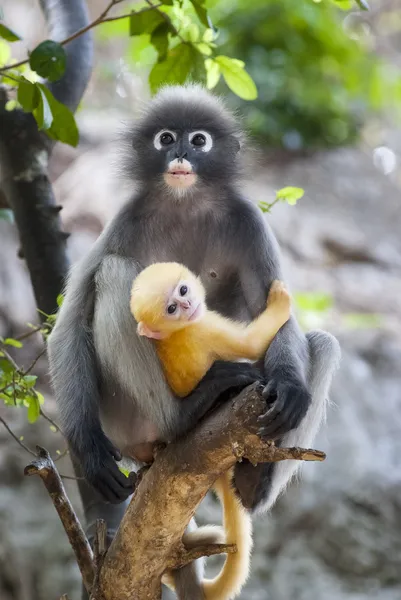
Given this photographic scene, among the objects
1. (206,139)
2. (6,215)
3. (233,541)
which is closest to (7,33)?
(206,139)

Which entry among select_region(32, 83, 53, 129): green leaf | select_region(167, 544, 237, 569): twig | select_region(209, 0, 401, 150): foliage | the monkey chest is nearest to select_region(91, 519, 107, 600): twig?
select_region(167, 544, 237, 569): twig

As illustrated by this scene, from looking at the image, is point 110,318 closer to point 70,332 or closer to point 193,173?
point 70,332

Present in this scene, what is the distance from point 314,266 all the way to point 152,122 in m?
5.36

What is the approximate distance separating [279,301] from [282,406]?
18.2 inches

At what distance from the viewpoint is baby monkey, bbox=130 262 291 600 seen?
2.51 meters

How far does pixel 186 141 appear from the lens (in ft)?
10.0

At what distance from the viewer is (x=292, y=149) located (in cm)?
975

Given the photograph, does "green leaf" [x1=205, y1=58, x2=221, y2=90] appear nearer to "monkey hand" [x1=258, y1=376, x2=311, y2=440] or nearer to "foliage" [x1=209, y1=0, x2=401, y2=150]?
"monkey hand" [x1=258, y1=376, x2=311, y2=440]

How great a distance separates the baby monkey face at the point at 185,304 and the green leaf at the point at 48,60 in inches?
32.5

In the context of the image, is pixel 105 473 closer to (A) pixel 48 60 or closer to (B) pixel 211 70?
(A) pixel 48 60

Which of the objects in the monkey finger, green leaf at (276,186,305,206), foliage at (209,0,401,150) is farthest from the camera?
foliage at (209,0,401,150)

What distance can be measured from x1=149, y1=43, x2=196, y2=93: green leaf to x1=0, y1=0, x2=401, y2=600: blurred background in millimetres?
226

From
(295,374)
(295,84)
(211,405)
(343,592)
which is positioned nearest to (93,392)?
(211,405)

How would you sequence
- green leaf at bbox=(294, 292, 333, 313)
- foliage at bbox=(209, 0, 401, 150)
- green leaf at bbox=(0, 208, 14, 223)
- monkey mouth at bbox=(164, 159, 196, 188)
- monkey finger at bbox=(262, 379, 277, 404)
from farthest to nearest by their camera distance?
foliage at bbox=(209, 0, 401, 150) → green leaf at bbox=(294, 292, 333, 313) → green leaf at bbox=(0, 208, 14, 223) → monkey mouth at bbox=(164, 159, 196, 188) → monkey finger at bbox=(262, 379, 277, 404)
